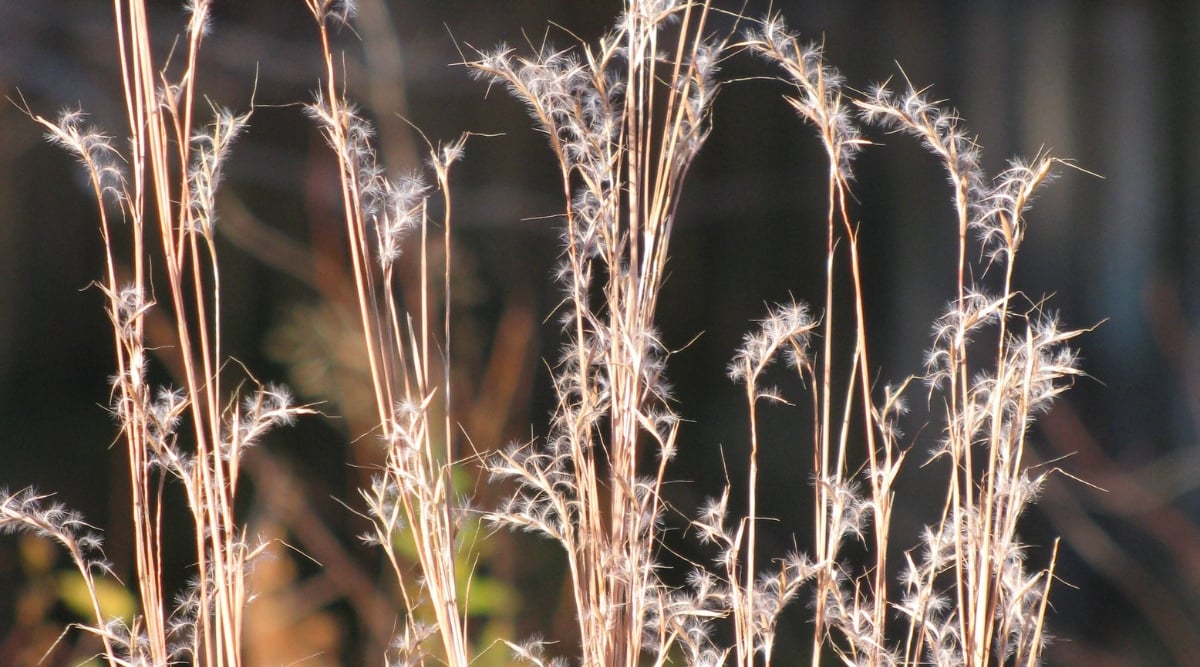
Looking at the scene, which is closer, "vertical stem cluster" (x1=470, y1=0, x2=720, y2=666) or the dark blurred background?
"vertical stem cluster" (x1=470, y1=0, x2=720, y2=666)

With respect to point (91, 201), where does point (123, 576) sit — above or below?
below

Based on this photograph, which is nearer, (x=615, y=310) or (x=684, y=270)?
(x=615, y=310)

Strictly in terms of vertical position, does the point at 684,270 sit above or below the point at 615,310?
below

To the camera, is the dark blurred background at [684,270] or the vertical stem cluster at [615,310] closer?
the vertical stem cluster at [615,310]

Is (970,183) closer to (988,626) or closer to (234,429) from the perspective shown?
(988,626)

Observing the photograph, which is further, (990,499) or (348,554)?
(348,554)

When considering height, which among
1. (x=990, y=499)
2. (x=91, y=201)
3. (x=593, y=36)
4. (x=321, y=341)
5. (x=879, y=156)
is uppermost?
(x=593, y=36)

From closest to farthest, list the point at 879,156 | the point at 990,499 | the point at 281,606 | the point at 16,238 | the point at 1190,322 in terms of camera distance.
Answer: the point at 990,499, the point at 16,238, the point at 281,606, the point at 1190,322, the point at 879,156

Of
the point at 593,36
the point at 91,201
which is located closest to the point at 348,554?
the point at 91,201
